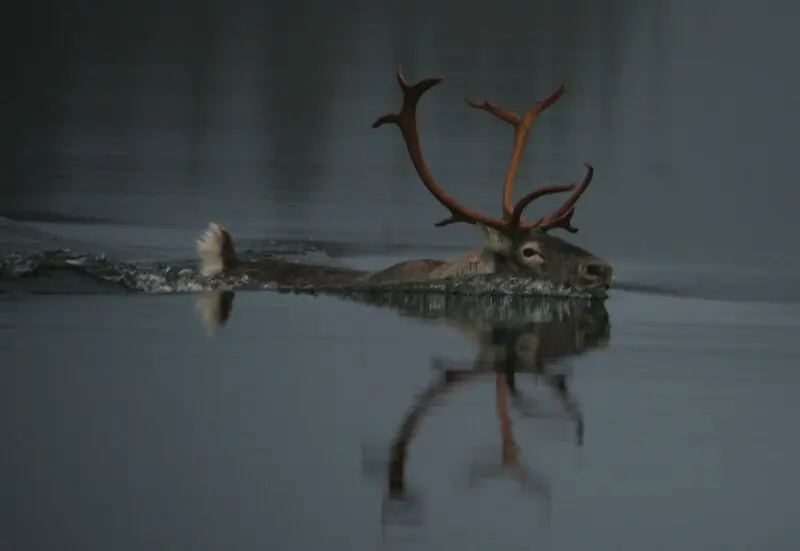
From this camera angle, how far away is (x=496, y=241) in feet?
42.9

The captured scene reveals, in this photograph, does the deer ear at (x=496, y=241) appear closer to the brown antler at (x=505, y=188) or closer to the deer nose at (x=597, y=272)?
the brown antler at (x=505, y=188)

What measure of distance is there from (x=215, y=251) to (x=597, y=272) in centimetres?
205

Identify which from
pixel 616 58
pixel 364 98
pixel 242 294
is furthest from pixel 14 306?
pixel 616 58

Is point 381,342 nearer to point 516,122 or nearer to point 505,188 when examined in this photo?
point 505,188

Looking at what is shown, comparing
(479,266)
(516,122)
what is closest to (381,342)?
(479,266)

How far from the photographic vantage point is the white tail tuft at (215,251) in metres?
13.4

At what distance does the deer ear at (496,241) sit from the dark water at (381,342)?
34 centimetres

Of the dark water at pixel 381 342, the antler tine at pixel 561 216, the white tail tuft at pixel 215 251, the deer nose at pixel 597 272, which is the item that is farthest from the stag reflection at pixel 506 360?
the white tail tuft at pixel 215 251

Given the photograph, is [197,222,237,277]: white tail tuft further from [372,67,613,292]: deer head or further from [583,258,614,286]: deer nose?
[583,258,614,286]: deer nose

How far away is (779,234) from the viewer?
1836 centimetres

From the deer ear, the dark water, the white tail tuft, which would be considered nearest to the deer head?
the deer ear

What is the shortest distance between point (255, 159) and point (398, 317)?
38.0 ft

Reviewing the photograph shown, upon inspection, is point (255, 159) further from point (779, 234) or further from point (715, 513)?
point (715, 513)

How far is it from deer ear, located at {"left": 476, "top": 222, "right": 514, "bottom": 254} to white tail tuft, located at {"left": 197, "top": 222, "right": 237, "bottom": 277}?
1404 millimetres
